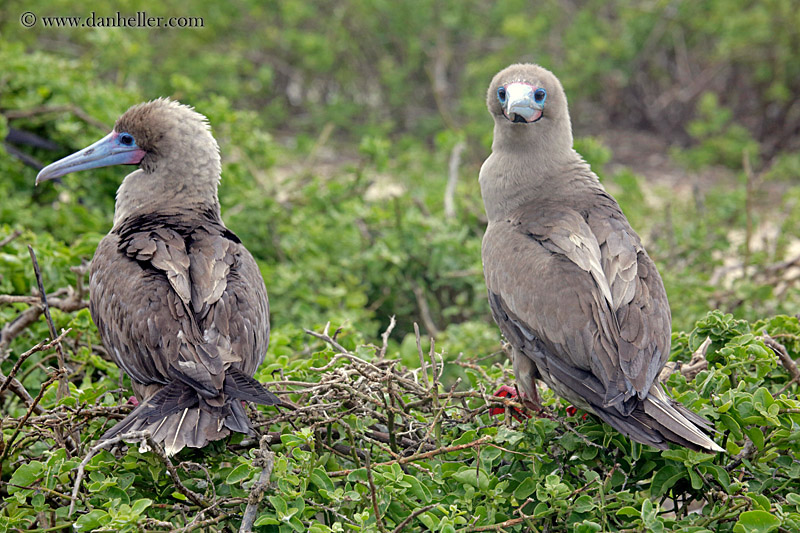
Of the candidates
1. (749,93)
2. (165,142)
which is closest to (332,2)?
(749,93)

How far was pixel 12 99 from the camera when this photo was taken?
540cm

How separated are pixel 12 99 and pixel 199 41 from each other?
469 cm

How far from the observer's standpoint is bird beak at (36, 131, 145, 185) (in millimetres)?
3908

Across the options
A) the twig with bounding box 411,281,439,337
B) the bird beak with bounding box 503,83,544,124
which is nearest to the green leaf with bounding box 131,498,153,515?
the bird beak with bounding box 503,83,544,124

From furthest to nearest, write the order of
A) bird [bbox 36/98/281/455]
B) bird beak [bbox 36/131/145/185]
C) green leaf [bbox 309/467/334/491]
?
bird beak [bbox 36/131/145/185] < bird [bbox 36/98/281/455] < green leaf [bbox 309/467/334/491]

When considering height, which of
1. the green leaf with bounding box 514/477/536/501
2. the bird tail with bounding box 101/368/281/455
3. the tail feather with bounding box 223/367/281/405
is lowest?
the green leaf with bounding box 514/477/536/501

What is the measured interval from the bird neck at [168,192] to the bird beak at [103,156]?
0.31ft

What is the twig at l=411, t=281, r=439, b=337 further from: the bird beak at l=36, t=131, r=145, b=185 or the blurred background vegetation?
the bird beak at l=36, t=131, r=145, b=185

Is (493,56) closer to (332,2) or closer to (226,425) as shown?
(332,2)

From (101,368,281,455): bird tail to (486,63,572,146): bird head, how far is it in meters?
1.66

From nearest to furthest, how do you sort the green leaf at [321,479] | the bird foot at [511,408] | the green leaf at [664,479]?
the green leaf at [321,479], the green leaf at [664,479], the bird foot at [511,408]

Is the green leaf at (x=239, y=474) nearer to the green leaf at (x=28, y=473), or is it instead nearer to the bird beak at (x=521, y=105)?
the green leaf at (x=28, y=473)

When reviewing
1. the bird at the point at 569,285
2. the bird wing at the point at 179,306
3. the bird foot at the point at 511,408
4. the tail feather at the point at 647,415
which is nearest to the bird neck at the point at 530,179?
the bird at the point at 569,285

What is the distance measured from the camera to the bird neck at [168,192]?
376cm
